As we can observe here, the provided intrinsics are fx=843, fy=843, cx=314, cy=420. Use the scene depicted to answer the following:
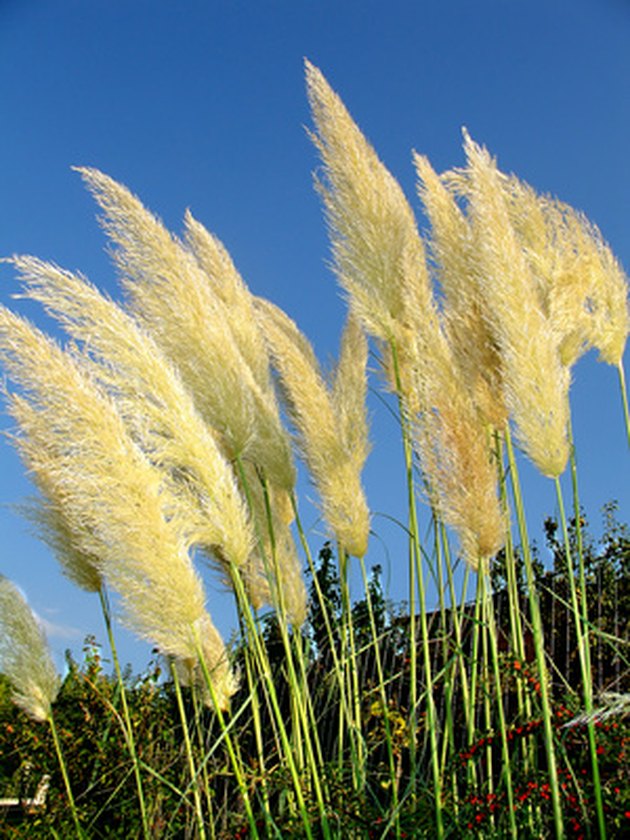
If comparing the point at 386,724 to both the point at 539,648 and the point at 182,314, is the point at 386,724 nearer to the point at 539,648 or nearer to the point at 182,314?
the point at 539,648

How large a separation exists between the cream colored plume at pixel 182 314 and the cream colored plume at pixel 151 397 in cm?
22

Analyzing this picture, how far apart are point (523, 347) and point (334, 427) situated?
29.3 inches

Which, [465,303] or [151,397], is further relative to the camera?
[465,303]

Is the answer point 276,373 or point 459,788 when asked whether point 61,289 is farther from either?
point 459,788

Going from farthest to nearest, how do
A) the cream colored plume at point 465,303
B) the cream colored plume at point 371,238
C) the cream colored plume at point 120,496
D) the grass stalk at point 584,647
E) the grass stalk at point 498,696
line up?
1. the cream colored plume at point 371,238
2. the cream colored plume at point 465,303
3. the grass stalk at point 498,696
4. the cream colored plume at point 120,496
5. the grass stalk at point 584,647

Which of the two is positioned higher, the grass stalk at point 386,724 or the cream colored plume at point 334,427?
→ the cream colored plume at point 334,427

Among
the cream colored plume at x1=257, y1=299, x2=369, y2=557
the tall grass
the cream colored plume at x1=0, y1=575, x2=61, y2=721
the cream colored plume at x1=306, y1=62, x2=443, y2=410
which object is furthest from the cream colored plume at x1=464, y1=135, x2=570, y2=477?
the cream colored plume at x1=0, y1=575, x2=61, y2=721

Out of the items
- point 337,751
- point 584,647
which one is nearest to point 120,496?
point 584,647

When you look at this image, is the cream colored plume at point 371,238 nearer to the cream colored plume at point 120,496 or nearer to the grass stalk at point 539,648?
the grass stalk at point 539,648

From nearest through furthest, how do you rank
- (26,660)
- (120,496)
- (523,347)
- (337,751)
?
1. (120,496)
2. (523,347)
3. (26,660)
4. (337,751)

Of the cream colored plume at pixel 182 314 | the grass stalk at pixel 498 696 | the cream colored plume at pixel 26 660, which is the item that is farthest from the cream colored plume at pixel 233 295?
the cream colored plume at pixel 26 660

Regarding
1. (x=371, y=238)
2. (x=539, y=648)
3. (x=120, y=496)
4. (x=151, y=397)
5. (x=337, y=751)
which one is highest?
(x=371, y=238)

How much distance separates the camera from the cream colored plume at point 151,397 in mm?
2121

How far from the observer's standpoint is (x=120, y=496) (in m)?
2.04
